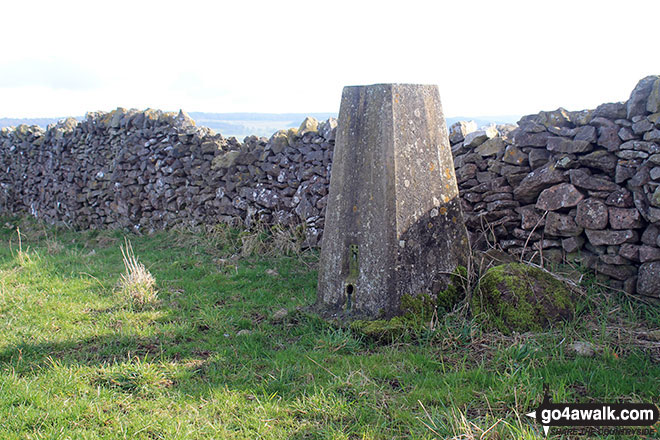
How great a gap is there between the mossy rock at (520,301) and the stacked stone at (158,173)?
3.41 m

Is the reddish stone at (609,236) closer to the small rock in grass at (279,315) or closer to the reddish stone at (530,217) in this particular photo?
the reddish stone at (530,217)

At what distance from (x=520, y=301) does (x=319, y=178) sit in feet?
13.5

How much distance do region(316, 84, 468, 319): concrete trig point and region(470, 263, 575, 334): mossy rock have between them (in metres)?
0.36

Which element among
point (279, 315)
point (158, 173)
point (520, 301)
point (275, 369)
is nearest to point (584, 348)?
point (520, 301)

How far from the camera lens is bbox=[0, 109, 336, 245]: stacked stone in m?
8.02

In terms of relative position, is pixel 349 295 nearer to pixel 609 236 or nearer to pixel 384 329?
pixel 384 329

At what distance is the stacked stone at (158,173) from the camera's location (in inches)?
316

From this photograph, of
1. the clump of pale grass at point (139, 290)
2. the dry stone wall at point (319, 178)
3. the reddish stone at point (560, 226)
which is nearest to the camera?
the dry stone wall at point (319, 178)

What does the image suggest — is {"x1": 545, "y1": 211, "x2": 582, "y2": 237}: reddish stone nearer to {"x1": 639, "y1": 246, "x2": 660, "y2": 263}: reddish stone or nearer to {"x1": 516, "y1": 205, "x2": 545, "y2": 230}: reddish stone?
{"x1": 516, "y1": 205, "x2": 545, "y2": 230}: reddish stone

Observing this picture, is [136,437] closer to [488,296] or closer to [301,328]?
[301,328]

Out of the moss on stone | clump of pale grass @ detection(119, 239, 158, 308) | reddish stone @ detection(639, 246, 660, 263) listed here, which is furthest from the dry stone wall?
clump of pale grass @ detection(119, 239, 158, 308)

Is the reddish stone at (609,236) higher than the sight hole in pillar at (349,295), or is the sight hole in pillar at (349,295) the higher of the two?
the reddish stone at (609,236)

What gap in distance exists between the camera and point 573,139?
17.4 ft

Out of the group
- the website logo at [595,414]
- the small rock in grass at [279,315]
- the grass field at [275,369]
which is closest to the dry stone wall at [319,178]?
the grass field at [275,369]
